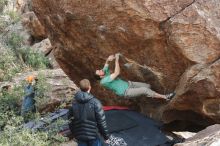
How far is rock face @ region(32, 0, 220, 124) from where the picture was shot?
9.19 meters

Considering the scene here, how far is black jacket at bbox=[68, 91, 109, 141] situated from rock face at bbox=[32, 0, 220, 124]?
7.07ft

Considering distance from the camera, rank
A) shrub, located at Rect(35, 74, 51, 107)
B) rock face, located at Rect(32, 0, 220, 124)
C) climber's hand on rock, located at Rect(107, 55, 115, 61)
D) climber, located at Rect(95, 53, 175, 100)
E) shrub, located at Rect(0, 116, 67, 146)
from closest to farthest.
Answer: shrub, located at Rect(0, 116, 67, 146)
rock face, located at Rect(32, 0, 220, 124)
climber, located at Rect(95, 53, 175, 100)
climber's hand on rock, located at Rect(107, 55, 115, 61)
shrub, located at Rect(35, 74, 51, 107)

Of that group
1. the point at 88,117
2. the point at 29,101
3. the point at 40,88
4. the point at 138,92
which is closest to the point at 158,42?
the point at 138,92

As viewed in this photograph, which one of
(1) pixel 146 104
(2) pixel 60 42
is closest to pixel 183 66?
(1) pixel 146 104

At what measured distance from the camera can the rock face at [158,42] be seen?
9188 mm

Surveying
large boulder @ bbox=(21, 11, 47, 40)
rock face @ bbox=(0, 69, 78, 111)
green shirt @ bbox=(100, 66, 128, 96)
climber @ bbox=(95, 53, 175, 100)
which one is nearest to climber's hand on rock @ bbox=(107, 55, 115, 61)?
climber @ bbox=(95, 53, 175, 100)

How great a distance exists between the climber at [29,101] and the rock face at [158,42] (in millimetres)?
1421

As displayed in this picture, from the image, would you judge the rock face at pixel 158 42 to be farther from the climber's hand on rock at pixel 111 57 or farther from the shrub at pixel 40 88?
the shrub at pixel 40 88

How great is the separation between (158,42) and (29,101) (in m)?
3.89

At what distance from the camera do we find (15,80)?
16688 millimetres

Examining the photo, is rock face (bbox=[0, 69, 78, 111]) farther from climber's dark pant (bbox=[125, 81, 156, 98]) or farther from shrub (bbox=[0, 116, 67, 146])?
shrub (bbox=[0, 116, 67, 146])

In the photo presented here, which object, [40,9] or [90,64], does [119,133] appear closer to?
Answer: [90,64]

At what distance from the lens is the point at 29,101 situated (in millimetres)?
11562

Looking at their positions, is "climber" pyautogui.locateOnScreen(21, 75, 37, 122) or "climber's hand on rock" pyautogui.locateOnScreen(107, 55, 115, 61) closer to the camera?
"climber's hand on rock" pyautogui.locateOnScreen(107, 55, 115, 61)
